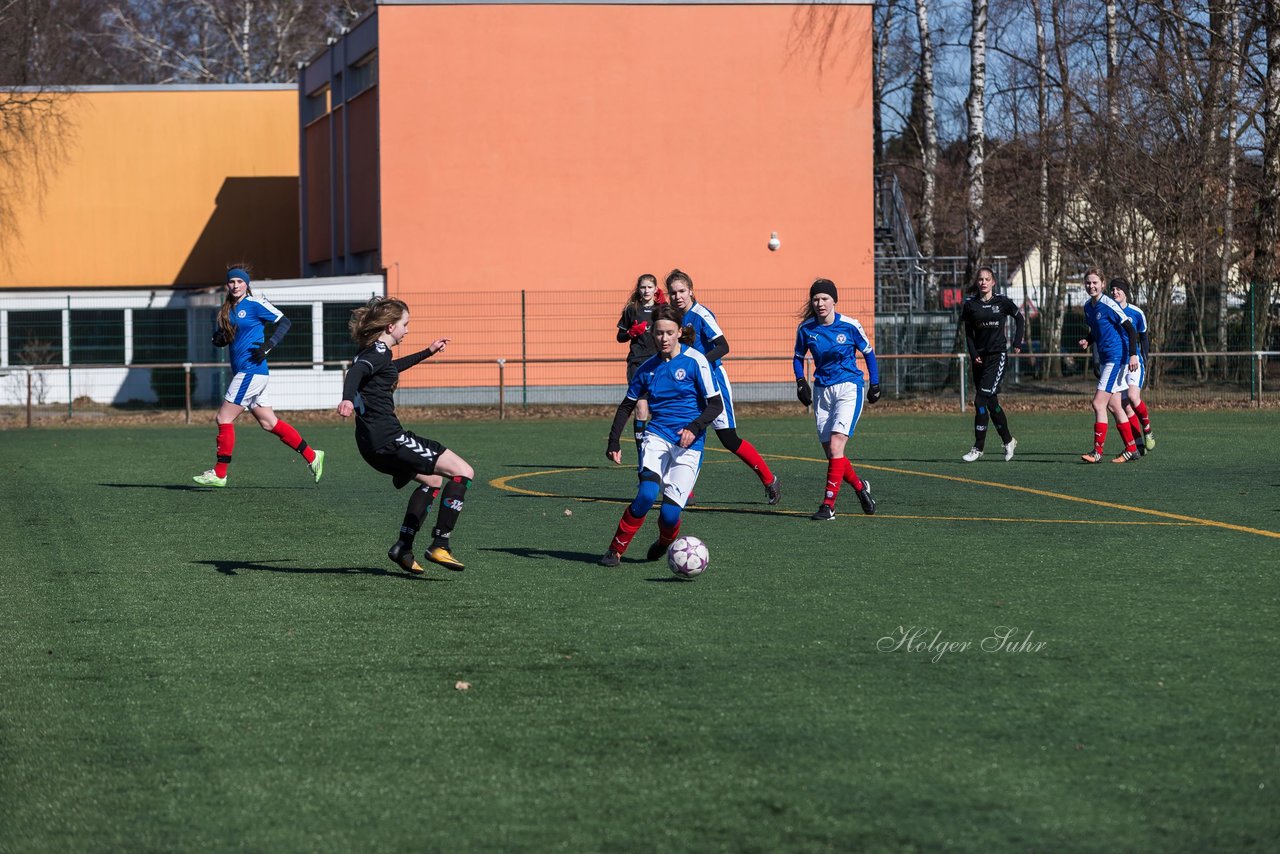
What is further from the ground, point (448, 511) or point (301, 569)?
point (448, 511)

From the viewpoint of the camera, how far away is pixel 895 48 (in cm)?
4609

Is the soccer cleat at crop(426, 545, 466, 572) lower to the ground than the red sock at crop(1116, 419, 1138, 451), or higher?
lower

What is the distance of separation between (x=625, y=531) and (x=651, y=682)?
3.28 m

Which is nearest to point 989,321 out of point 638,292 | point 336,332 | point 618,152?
point 638,292

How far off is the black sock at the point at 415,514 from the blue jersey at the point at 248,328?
6518 millimetres

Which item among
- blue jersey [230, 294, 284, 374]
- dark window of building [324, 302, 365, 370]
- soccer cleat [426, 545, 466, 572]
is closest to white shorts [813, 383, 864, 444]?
soccer cleat [426, 545, 466, 572]

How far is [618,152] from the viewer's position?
105 ft

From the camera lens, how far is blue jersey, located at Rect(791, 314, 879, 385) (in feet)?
41.1

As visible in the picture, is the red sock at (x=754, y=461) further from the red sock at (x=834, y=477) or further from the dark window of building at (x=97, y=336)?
the dark window of building at (x=97, y=336)

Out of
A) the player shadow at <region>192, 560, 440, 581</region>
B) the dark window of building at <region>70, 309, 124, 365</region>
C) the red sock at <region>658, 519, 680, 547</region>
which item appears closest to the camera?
the player shadow at <region>192, 560, 440, 581</region>

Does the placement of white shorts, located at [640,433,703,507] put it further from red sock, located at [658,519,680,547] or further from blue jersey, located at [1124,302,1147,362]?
blue jersey, located at [1124,302,1147,362]

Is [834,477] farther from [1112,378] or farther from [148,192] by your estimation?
[148,192]

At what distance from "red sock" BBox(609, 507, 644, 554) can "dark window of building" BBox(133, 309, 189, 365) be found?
2761 cm

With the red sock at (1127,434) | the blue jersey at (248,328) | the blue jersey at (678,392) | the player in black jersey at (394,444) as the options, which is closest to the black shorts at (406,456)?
the player in black jersey at (394,444)
